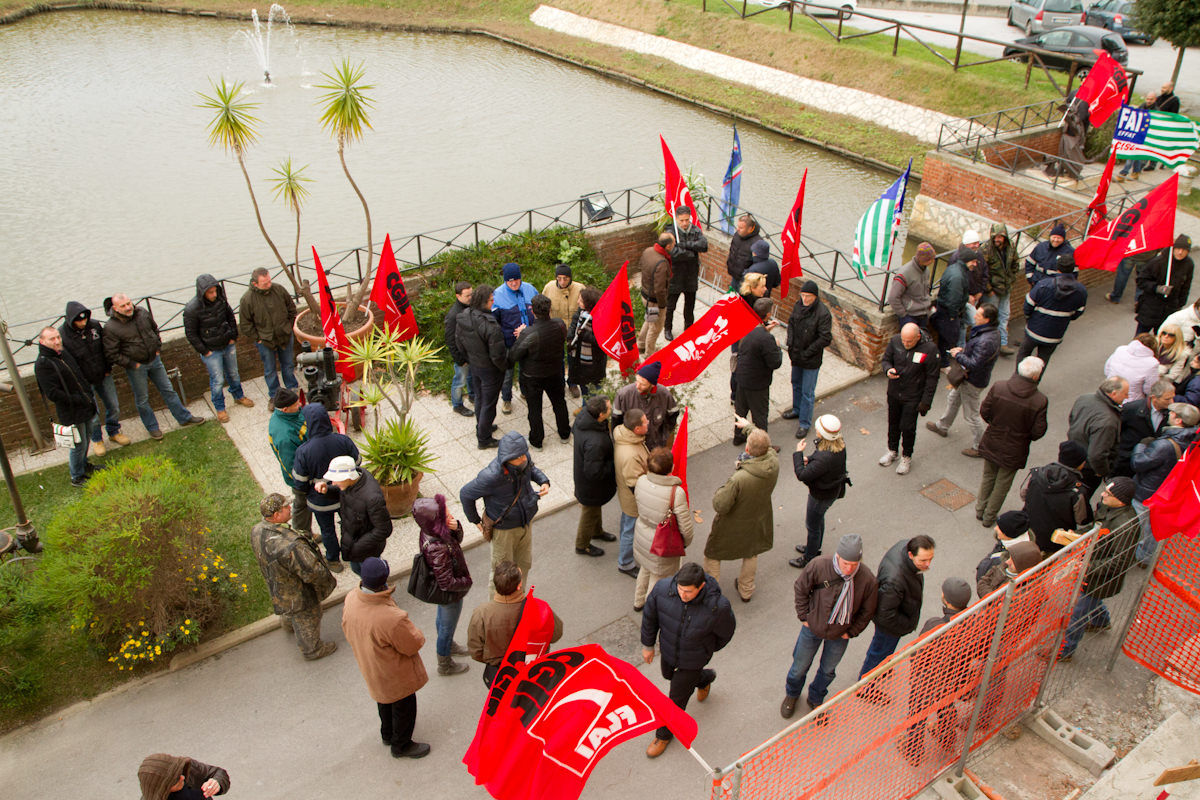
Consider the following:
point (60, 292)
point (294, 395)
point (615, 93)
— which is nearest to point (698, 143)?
→ point (615, 93)

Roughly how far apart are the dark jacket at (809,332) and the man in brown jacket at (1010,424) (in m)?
1.77

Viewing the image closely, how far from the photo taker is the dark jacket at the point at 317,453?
23.5 feet

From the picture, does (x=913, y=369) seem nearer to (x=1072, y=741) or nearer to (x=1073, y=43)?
(x=1072, y=741)

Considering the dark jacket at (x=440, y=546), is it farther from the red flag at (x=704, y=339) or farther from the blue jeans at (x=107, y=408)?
the blue jeans at (x=107, y=408)

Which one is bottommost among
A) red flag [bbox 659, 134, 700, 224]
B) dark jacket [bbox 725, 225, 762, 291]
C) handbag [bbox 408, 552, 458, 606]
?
handbag [bbox 408, 552, 458, 606]

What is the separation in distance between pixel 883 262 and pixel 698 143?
502 inches

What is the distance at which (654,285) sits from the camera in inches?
428

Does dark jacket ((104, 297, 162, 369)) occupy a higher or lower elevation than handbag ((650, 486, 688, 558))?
higher

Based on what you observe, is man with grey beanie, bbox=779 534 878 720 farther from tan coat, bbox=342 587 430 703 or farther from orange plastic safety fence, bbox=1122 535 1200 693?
tan coat, bbox=342 587 430 703

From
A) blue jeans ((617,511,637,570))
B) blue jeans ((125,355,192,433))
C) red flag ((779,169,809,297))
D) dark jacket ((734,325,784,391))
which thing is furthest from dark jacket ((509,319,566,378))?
blue jeans ((125,355,192,433))

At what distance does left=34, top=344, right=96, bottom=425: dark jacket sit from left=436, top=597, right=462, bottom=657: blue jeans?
4.42 meters

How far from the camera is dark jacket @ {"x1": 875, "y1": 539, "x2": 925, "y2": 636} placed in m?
5.88

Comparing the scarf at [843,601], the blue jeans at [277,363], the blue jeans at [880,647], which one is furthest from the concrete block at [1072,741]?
the blue jeans at [277,363]

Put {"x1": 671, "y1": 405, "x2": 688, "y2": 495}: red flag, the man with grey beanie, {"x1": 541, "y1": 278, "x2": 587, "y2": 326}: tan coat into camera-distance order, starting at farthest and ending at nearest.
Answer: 1. {"x1": 541, "y1": 278, "x2": 587, "y2": 326}: tan coat
2. {"x1": 671, "y1": 405, "x2": 688, "y2": 495}: red flag
3. the man with grey beanie
